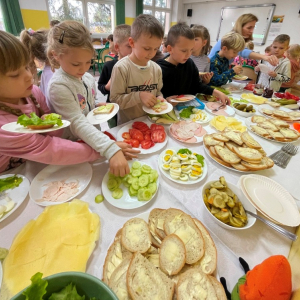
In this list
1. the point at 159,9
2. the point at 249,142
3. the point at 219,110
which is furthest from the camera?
the point at 159,9

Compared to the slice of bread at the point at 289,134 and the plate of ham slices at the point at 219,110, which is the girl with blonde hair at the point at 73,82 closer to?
the plate of ham slices at the point at 219,110

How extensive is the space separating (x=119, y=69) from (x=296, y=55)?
14.3ft

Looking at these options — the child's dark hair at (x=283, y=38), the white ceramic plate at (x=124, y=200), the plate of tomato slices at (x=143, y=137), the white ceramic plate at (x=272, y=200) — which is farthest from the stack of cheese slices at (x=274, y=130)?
the child's dark hair at (x=283, y=38)

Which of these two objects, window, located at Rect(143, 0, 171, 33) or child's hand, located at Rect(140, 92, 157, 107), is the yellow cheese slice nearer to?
child's hand, located at Rect(140, 92, 157, 107)

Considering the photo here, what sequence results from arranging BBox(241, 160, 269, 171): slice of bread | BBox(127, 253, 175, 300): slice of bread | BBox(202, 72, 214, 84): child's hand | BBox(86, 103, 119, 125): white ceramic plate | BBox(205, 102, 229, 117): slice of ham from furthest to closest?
1. BBox(202, 72, 214, 84): child's hand
2. BBox(205, 102, 229, 117): slice of ham
3. BBox(86, 103, 119, 125): white ceramic plate
4. BBox(241, 160, 269, 171): slice of bread
5. BBox(127, 253, 175, 300): slice of bread

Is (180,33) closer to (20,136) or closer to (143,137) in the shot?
(143,137)

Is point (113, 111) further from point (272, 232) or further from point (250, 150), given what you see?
point (272, 232)

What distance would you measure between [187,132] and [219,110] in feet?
2.26

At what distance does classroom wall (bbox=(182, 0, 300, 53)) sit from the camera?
6828 mm

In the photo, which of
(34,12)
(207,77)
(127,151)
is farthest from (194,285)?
(34,12)

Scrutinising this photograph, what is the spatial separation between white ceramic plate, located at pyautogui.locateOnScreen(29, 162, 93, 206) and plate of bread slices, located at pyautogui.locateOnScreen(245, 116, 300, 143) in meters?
1.46

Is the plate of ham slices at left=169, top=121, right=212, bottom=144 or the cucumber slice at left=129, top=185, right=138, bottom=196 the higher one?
the plate of ham slices at left=169, top=121, right=212, bottom=144

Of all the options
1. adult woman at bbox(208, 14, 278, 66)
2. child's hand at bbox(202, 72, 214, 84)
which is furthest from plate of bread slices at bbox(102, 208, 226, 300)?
adult woman at bbox(208, 14, 278, 66)

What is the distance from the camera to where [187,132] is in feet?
4.85
